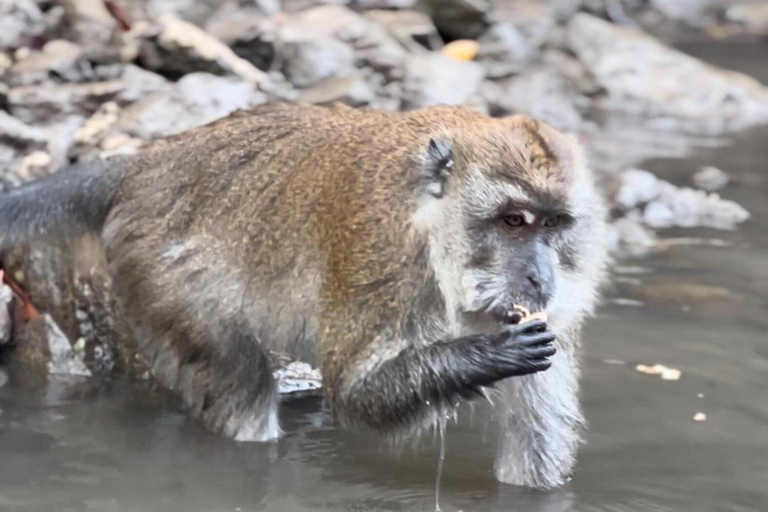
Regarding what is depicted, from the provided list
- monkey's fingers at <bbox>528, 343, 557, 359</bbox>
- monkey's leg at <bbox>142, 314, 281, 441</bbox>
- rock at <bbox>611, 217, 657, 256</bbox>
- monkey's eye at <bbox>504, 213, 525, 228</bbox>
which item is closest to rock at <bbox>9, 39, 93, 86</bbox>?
monkey's leg at <bbox>142, 314, 281, 441</bbox>

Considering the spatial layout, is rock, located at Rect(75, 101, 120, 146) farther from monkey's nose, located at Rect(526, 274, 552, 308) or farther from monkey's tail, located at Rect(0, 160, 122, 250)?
monkey's nose, located at Rect(526, 274, 552, 308)

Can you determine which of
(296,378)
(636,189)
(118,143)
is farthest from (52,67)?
(636,189)

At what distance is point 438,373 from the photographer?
5.08 meters

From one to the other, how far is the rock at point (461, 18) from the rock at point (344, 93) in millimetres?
3958

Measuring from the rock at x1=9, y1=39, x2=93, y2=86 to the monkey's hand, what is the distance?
5.84 metres

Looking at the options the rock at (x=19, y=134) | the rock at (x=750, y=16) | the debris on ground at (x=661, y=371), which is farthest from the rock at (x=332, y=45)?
the rock at (x=750, y=16)

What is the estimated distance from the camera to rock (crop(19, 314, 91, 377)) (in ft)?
22.6

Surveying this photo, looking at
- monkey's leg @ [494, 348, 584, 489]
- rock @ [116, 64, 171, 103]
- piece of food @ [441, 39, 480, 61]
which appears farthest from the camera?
piece of food @ [441, 39, 480, 61]

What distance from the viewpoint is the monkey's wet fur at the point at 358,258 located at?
16.1ft

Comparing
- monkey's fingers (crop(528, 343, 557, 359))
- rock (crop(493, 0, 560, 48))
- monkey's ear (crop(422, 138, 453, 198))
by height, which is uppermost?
monkey's ear (crop(422, 138, 453, 198))

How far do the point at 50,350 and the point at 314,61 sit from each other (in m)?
5.13

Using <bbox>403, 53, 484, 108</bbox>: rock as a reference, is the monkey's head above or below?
above

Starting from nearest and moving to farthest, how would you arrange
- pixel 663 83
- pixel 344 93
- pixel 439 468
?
pixel 439 468
pixel 344 93
pixel 663 83

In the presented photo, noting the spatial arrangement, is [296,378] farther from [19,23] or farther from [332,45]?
[332,45]
